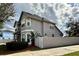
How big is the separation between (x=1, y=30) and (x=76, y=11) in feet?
3.88

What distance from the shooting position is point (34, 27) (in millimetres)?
4691

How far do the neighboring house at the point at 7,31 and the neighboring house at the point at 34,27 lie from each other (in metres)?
0.09

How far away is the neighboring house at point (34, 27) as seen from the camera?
4664 millimetres

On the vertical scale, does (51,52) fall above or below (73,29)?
below

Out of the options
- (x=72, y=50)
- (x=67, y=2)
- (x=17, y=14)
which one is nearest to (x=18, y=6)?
(x=17, y=14)

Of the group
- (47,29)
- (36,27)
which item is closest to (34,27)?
(36,27)

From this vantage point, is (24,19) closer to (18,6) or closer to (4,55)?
(18,6)

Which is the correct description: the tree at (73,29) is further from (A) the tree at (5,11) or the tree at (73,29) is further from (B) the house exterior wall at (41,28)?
(A) the tree at (5,11)

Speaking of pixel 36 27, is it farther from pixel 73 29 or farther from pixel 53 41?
pixel 73 29

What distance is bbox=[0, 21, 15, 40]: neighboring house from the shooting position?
15.3ft

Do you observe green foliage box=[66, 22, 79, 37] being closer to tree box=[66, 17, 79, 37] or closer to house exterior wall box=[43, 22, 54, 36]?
tree box=[66, 17, 79, 37]

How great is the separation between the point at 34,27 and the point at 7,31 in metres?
0.42

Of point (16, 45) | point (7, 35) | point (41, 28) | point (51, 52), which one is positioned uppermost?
point (41, 28)

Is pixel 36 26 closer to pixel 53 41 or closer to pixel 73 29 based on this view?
pixel 53 41
